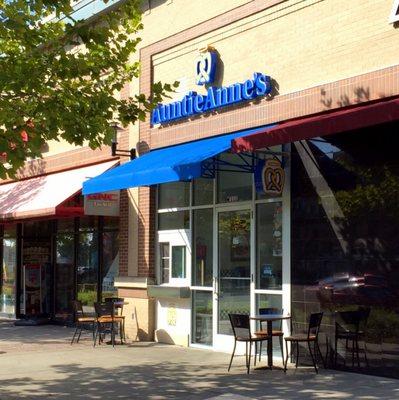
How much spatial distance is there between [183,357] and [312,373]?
2553 mm

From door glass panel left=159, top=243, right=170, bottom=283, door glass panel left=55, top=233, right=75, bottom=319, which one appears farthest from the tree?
door glass panel left=55, top=233, right=75, bottom=319

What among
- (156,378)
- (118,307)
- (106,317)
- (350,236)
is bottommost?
(156,378)

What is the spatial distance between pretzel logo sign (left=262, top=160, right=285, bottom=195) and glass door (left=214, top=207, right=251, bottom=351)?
103cm

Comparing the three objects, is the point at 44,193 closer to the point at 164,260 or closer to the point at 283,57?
the point at 164,260

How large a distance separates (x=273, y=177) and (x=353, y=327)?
263cm

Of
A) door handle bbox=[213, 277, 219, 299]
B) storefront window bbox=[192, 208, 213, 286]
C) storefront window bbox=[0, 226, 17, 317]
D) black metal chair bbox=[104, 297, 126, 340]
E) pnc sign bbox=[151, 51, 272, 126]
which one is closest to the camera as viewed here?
pnc sign bbox=[151, 51, 272, 126]

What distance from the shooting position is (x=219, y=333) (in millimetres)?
11852

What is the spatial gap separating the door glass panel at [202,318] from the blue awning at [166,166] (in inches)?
101

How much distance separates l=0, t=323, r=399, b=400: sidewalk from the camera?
815cm

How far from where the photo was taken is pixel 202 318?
1238cm

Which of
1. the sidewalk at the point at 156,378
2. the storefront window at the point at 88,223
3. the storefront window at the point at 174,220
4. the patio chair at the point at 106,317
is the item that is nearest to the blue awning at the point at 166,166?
the storefront window at the point at 174,220

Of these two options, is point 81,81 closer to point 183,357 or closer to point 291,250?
point 291,250

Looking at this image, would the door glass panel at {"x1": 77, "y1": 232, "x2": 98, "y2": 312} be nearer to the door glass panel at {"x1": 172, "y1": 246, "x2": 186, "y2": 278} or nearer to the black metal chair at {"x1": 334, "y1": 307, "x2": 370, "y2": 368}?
the door glass panel at {"x1": 172, "y1": 246, "x2": 186, "y2": 278}

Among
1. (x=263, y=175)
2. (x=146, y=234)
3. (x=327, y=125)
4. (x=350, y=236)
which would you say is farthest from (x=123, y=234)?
(x=327, y=125)
